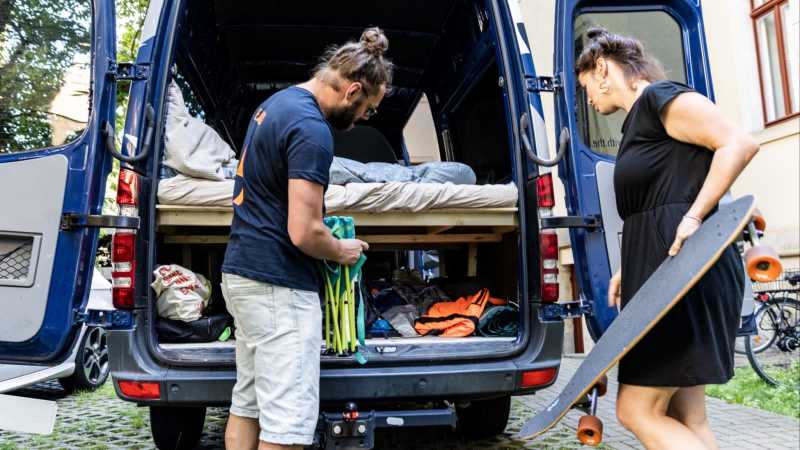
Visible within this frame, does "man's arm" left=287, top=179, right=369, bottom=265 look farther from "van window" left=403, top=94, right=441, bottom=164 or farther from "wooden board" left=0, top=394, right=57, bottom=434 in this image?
"van window" left=403, top=94, right=441, bottom=164

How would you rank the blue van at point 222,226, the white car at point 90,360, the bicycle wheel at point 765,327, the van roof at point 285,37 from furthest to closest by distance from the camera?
the bicycle wheel at point 765,327 < the white car at point 90,360 < the van roof at point 285,37 < the blue van at point 222,226

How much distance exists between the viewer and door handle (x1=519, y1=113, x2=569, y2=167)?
3.09 m

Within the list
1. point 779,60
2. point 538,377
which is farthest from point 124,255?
point 779,60

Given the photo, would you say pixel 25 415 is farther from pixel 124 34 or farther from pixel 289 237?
pixel 124 34

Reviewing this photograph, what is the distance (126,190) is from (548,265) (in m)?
1.82

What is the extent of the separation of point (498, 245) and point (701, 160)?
7.52 feet

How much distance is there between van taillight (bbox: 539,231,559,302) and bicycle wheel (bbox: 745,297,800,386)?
390 centimetres

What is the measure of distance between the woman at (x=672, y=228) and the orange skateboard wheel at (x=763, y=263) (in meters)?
0.14

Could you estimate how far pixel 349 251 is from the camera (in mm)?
2500

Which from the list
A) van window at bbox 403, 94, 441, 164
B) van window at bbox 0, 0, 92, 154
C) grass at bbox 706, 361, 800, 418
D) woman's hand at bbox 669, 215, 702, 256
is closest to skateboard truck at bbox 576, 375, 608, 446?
woman's hand at bbox 669, 215, 702, 256

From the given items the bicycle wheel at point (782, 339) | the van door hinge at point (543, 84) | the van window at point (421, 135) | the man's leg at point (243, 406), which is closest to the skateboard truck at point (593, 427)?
the man's leg at point (243, 406)

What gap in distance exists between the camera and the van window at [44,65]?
10.3ft

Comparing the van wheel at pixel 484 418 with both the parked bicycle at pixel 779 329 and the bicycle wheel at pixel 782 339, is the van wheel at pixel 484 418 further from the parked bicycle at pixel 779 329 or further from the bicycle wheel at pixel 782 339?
the parked bicycle at pixel 779 329

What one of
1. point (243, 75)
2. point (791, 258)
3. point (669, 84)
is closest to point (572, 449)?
point (669, 84)
